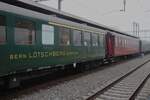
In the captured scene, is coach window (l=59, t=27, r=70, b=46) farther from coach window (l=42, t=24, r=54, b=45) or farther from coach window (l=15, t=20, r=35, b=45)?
coach window (l=15, t=20, r=35, b=45)

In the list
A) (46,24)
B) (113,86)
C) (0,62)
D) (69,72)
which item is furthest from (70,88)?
(69,72)

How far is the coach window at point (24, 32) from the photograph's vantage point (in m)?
9.32

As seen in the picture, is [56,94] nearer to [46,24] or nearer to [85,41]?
[46,24]

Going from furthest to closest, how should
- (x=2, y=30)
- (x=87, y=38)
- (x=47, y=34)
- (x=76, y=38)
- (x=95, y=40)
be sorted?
(x=95, y=40)
(x=87, y=38)
(x=76, y=38)
(x=47, y=34)
(x=2, y=30)

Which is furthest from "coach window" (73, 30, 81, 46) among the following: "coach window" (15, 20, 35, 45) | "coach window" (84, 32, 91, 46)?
"coach window" (15, 20, 35, 45)

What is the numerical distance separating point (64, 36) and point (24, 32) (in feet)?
11.3

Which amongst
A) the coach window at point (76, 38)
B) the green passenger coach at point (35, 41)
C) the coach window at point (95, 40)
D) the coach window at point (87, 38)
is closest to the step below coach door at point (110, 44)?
the coach window at point (95, 40)

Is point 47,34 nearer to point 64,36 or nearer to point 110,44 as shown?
point 64,36

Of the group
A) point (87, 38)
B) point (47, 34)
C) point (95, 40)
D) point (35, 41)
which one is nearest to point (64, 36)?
point (47, 34)

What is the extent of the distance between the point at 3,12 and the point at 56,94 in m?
3.27

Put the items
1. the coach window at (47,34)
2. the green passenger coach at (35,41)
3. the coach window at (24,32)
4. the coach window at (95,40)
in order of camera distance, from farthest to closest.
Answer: the coach window at (95,40), the coach window at (47,34), the coach window at (24,32), the green passenger coach at (35,41)

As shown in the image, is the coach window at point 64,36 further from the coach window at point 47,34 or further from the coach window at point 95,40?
the coach window at point 95,40

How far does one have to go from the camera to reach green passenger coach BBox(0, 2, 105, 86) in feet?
28.6

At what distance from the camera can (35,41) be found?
10.4 metres
